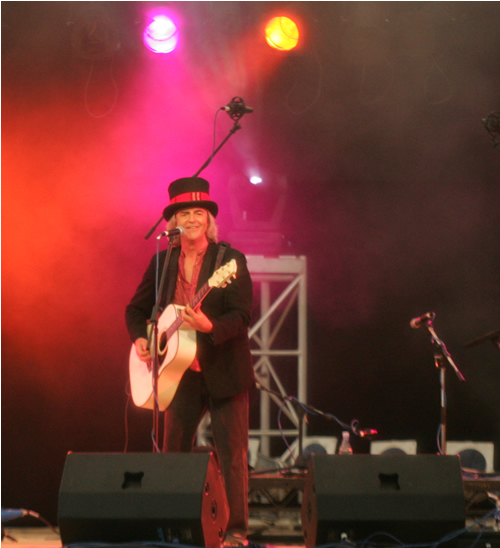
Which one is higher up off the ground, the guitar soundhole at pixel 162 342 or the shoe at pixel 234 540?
the guitar soundhole at pixel 162 342

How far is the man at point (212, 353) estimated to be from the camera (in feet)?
10.2

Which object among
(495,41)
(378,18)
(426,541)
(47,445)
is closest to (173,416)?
(426,541)

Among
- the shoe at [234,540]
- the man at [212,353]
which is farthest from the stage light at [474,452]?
the shoe at [234,540]

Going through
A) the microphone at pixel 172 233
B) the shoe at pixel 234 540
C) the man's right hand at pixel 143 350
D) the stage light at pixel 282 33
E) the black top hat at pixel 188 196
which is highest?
the stage light at pixel 282 33

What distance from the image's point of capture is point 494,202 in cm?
534

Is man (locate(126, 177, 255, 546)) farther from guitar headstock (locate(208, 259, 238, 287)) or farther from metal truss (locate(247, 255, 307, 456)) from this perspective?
metal truss (locate(247, 255, 307, 456))

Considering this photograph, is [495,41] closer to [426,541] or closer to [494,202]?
[494,202]

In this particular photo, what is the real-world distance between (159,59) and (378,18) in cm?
174

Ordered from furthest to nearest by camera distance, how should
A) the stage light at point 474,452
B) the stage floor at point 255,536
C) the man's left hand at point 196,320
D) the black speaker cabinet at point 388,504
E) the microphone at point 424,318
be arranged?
the stage light at point 474,452 → the microphone at point 424,318 → the stage floor at point 255,536 → the man's left hand at point 196,320 → the black speaker cabinet at point 388,504

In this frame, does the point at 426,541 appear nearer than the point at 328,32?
Yes

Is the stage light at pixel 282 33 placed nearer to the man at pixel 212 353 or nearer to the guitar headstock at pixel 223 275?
the man at pixel 212 353

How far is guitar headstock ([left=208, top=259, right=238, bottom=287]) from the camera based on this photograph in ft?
10.4

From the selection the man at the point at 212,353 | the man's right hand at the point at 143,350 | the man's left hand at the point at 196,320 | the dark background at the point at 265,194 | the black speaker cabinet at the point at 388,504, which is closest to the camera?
the black speaker cabinet at the point at 388,504

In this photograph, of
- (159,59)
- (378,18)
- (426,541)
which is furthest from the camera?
(159,59)
